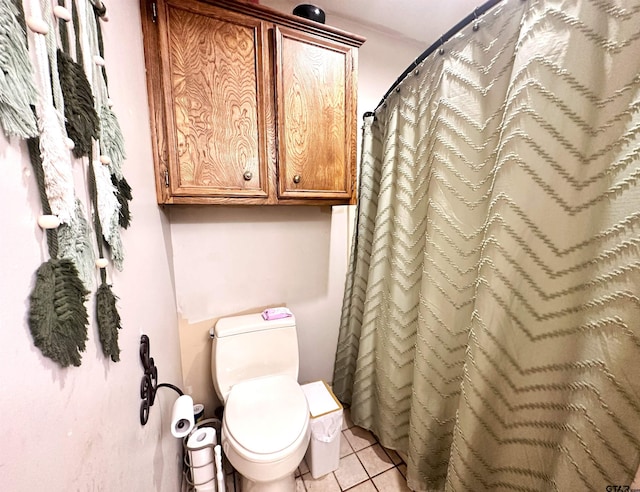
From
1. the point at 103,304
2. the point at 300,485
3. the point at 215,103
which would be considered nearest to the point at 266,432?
the point at 300,485

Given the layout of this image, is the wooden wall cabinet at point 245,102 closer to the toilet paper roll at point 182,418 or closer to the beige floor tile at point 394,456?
the toilet paper roll at point 182,418

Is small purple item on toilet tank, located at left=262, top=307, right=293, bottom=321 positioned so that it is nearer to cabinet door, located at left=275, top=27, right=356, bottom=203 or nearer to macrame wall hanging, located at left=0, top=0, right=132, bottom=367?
cabinet door, located at left=275, top=27, right=356, bottom=203

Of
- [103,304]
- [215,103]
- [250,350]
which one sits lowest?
[250,350]

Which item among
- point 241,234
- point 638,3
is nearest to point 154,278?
point 241,234

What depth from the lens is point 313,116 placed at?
3.91 ft

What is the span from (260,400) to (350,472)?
641 millimetres

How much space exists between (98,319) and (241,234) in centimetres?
97

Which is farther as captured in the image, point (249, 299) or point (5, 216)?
point (249, 299)

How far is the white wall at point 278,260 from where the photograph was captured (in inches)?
53.4

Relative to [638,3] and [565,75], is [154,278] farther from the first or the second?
[638,3]

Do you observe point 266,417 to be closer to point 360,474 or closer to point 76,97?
point 360,474

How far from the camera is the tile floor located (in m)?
1.21

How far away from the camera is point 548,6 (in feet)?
1.88

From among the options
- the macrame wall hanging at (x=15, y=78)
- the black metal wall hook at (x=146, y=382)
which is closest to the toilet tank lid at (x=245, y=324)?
the black metal wall hook at (x=146, y=382)
